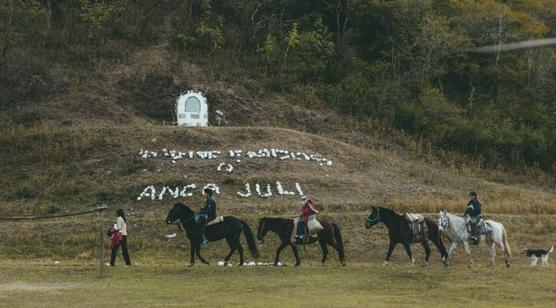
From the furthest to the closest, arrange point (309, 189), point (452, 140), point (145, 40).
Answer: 1. point (145, 40)
2. point (452, 140)
3. point (309, 189)

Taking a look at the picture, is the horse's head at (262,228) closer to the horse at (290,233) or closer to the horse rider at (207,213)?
the horse at (290,233)

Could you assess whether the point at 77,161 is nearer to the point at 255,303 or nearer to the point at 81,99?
the point at 81,99

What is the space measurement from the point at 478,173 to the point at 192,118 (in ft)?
50.9

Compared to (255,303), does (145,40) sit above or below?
above

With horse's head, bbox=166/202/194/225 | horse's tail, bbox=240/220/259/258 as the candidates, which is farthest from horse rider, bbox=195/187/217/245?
horse's tail, bbox=240/220/259/258

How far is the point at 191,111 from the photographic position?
5453 cm

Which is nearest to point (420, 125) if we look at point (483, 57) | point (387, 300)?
point (483, 57)

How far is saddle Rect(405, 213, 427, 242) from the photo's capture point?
31250mm

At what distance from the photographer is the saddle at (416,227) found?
3125 cm

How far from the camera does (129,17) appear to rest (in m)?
65.6

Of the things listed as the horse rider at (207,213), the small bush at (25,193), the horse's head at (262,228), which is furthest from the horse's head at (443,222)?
the small bush at (25,193)

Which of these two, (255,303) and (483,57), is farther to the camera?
(483,57)

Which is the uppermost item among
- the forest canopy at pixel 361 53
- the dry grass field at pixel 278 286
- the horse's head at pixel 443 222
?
the forest canopy at pixel 361 53

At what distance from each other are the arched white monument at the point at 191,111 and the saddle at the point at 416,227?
24.8 metres
